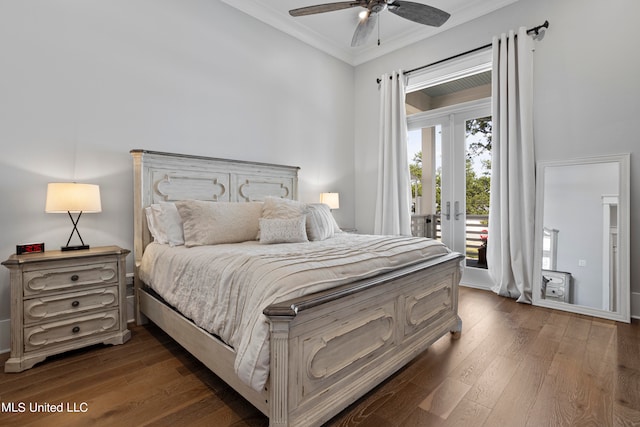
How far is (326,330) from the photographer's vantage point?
1.42m

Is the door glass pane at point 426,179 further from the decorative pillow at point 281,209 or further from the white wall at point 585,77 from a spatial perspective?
the decorative pillow at point 281,209

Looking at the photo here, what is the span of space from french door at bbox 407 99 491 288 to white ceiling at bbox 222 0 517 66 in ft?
3.35

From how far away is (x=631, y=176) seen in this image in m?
2.84

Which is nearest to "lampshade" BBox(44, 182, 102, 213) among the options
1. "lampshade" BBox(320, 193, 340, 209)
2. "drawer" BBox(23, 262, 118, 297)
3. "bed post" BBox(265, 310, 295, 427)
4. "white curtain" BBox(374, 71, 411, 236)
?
"drawer" BBox(23, 262, 118, 297)

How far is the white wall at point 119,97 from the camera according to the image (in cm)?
229

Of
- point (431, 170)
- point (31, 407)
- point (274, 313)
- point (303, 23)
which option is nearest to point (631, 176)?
point (431, 170)

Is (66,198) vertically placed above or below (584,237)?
above

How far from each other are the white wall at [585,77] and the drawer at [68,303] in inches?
163

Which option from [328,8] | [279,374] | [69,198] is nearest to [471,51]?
[328,8]

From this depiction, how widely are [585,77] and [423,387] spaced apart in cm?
329

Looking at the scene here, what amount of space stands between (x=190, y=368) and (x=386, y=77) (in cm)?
419

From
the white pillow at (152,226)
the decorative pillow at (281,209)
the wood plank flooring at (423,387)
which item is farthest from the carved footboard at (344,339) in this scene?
the white pillow at (152,226)

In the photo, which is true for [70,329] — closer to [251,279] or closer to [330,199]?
[251,279]

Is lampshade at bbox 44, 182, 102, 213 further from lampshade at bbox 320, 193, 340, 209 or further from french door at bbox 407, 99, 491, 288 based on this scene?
french door at bbox 407, 99, 491, 288
